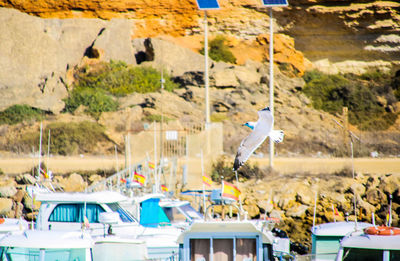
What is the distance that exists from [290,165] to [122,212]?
1490 centimetres

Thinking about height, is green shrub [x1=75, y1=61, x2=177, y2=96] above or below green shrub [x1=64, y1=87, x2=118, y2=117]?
above

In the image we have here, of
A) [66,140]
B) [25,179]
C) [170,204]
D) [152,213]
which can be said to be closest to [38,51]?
[66,140]

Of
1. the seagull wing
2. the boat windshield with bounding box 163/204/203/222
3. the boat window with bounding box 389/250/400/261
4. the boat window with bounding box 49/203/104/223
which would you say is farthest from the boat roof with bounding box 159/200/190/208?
the boat window with bounding box 389/250/400/261

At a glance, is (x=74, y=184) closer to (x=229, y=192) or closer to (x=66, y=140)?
(x=66, y=140)

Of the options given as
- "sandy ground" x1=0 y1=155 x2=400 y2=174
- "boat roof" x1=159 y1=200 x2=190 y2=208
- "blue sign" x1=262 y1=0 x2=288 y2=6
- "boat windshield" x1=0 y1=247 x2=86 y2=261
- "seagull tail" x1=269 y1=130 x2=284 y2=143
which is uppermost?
"blue sign" x1=262 y1=0 x2=288 y2=6

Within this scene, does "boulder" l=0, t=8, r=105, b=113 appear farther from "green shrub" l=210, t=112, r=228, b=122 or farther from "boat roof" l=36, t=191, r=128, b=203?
"boat roof" l=36, t=191, r=128, b=203

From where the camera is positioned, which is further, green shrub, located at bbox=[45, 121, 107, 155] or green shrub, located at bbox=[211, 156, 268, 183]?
green shrub, located at bbox=[45, 121, 107, 155]

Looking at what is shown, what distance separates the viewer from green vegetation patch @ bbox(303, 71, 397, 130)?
139 feet

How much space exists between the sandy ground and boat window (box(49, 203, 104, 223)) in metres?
13.0

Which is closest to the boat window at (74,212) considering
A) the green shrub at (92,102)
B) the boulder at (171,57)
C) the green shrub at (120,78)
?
the green shrub at (92,102)

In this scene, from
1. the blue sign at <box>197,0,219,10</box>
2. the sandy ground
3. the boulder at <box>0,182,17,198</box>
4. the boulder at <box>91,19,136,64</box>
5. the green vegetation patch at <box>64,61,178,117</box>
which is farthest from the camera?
the boulder at <box>91,19,136,64</box>

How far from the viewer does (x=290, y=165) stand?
3105 cm

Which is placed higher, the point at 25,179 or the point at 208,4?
the point at 208,4

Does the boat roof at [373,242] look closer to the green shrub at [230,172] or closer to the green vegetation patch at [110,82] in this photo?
the green shrub at [230,172]
